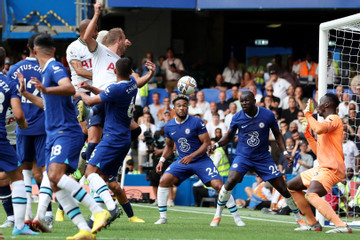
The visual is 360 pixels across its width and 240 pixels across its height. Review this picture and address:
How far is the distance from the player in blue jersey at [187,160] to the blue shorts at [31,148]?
243 centimetres

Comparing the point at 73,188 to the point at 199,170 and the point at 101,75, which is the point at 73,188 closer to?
the point at 101,75

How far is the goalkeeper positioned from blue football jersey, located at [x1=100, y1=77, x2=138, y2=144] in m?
2.58

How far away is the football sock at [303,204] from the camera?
1114cm

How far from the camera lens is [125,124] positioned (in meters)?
10.2

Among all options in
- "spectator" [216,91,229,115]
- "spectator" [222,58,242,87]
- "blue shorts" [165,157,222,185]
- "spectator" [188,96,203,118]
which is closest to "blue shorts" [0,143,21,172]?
"blue shorts" [165,157,222,185]

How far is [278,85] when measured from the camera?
74.5 ft

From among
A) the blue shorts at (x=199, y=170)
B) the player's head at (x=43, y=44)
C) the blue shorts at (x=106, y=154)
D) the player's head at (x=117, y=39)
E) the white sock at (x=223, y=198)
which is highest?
the player's head at (x=117, y=39)

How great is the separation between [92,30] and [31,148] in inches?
75.1

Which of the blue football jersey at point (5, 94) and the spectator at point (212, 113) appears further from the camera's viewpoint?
the spectator at point (212, 113)

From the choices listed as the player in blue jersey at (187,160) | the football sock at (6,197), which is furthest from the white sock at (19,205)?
the player in blue jersey at (187,160)

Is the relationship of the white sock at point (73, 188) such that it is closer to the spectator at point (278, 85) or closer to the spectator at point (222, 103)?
the spectator at point (222, 103)

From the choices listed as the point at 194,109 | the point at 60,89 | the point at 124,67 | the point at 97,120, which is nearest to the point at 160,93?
the point at 194,109

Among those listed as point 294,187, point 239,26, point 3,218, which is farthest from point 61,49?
point 294,187

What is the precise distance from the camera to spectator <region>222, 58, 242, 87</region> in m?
24.6
